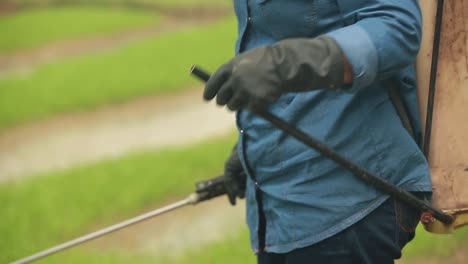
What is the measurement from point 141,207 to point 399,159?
3.16 meters

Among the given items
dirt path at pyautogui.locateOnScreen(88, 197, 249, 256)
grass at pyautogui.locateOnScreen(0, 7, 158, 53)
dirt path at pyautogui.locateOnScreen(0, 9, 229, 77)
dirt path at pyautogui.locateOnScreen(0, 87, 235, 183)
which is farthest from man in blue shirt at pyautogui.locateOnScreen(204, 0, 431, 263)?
grass at pyautogui.locateOnScreen(0, 7, 158, 53)

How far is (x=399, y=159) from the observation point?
1567 mm

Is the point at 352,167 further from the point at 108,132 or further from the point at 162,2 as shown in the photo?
the point at 162,2

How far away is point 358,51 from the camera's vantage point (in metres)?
1.36

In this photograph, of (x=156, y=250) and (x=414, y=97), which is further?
(x=156, y=250)

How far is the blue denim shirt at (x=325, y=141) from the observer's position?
59.5 inches

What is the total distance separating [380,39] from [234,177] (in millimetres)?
958

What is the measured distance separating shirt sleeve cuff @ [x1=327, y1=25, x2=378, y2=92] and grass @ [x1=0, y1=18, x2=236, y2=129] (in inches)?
234

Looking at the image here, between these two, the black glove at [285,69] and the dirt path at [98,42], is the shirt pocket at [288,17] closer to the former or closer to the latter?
the black glove at [285,69]

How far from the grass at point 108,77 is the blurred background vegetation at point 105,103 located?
14mm

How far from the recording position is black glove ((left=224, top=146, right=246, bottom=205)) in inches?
86.8

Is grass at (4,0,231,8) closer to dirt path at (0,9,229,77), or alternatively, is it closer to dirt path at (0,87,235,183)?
dirt path at (0,9,229,77)

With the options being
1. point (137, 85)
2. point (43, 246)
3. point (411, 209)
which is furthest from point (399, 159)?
point (137, 85)

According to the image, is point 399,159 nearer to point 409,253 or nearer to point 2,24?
point 409,253
